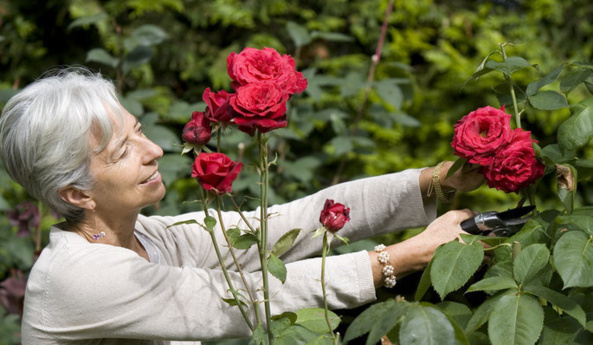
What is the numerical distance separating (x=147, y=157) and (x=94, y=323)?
37 centimetres

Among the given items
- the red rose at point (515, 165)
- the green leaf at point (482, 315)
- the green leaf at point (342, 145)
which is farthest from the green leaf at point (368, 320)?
the green leaf at point (342, 145)

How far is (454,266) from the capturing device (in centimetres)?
114

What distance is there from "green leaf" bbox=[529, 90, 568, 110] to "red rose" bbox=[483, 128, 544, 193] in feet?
0.29

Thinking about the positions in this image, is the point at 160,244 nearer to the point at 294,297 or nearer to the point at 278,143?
the point at 294,297

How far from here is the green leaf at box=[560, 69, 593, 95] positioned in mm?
1310

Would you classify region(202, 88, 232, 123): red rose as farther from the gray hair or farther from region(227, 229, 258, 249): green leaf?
the gray hair

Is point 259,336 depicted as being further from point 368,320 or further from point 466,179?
point 466,179

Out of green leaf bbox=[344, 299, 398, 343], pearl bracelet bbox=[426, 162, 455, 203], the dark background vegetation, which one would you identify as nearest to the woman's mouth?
pearl bracelet bbox=[426, 162, 455, 203]

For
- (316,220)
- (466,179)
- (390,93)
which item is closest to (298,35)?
(390,93)

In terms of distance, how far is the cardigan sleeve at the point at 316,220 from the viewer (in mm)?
1640

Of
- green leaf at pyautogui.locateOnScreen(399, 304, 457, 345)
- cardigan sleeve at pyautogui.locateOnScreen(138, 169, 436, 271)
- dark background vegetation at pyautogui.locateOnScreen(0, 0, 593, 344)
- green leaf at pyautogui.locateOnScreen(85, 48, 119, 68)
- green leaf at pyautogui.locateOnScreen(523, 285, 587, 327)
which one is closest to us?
green leaf at pyautogui.locateOnScreen(399, 304, 457, 345)

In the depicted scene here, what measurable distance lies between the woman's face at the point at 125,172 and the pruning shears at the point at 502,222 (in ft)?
2.22

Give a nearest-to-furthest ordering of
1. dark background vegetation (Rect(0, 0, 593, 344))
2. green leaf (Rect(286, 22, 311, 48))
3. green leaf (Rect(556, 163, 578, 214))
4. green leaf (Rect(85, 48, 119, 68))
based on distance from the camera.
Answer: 1. green leaf (Rect(556, 163, 578, 214))
2. green leaf (Rect(85, 48, 119, 68))
3. green leaf (Rect(286, 22, 311, 48))
4. dark background vegetation (Rect(0, 0, 593, 344))

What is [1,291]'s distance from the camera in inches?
92.5
